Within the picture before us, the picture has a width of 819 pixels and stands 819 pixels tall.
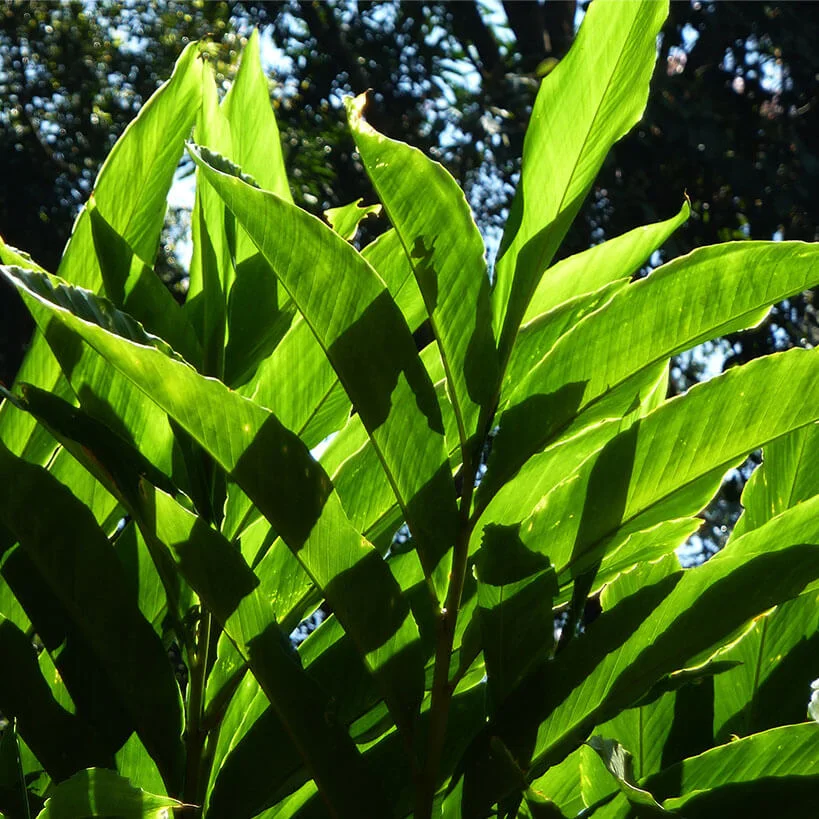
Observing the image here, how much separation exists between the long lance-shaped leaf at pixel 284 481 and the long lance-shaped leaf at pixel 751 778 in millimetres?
164

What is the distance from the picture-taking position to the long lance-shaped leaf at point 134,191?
702 millimetres

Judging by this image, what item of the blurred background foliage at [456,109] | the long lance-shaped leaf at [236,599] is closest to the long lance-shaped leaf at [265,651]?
the long lance-shaped leaf at [236,599]

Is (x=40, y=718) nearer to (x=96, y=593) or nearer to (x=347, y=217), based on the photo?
(x=96, y=593)

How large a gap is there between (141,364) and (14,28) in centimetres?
538

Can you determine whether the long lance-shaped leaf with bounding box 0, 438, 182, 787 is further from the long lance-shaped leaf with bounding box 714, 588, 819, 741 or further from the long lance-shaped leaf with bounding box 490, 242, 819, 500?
the long lance-shaped leaf with bounding box 714, 588, 819, 741

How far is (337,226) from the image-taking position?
2.35 feet

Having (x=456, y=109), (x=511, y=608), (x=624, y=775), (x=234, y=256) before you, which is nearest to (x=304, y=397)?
(x=234, y=256)

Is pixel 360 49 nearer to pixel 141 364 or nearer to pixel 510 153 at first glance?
pixel 510 153

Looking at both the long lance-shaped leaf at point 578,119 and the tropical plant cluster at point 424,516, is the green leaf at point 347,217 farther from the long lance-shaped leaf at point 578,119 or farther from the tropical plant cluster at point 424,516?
the long lance-shaped leaf at point 578,119

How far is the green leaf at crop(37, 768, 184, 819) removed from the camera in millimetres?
478

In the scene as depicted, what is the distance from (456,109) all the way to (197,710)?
4726 millimetres

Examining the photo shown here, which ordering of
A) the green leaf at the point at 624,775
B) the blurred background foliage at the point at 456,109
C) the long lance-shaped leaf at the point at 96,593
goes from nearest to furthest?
the green leaf at the point at 624,775 → the long lance-shaped leaf at the point at 96,593 → the blurred background foliage at the point at 456,109

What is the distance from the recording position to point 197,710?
615 millimetres

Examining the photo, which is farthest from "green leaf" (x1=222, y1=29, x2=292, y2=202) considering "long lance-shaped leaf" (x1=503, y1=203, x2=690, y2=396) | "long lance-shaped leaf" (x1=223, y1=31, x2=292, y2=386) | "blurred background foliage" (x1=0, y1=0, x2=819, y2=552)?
"blurred background foliage" (x1=0, y1=0, x2=819, y2=552)
